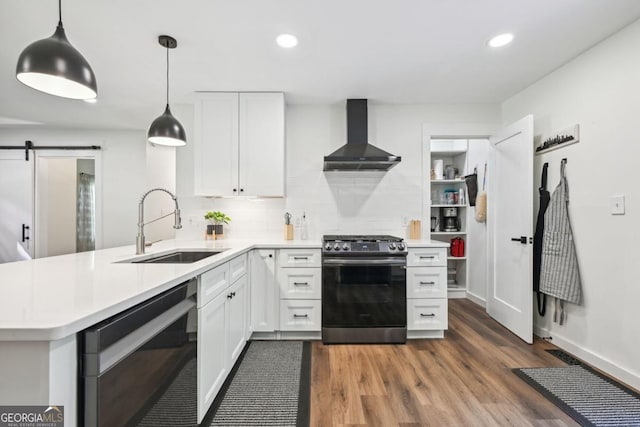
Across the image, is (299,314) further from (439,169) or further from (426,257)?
(439,169)

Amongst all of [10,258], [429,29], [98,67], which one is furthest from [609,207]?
[10,258]

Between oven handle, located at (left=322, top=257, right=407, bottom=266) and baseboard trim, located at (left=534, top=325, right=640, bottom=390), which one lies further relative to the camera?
oven handle, located at (left=322, top=257, right=407, bottom=266)

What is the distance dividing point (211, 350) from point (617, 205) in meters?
2.85

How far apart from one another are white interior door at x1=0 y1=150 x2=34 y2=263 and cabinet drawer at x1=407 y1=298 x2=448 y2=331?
17.6 ft

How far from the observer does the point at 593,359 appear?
2213 millimetres

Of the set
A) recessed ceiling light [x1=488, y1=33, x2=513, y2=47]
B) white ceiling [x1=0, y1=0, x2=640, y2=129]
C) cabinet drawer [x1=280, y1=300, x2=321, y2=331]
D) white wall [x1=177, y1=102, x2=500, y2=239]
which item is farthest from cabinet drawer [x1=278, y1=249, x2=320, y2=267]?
recessed ceiling light [x1=488, y1=33, x2=513, y2=47]

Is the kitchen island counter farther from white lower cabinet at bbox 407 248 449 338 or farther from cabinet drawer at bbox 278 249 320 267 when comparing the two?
white lower cabinet at bbox 407 248 449 338

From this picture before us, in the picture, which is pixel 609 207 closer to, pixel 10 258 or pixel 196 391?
pixel 196 391

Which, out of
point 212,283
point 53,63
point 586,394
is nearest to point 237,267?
point 212,283

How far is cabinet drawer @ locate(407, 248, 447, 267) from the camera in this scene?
2.75 metres

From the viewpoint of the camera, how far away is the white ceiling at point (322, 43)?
5.84 feet

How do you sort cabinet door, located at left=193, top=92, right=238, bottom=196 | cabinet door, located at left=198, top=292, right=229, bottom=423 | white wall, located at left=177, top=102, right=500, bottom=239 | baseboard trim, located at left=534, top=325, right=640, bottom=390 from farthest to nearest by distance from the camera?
white wall, located at left=177, top=102, right=500, bottom=239 → cabinet door, located at left=193, top=92, right=238, bottom=196 → baseboard trim, located at left=534, top=325, right=640, bottom=390 → cabinet door, located at left=198, top=292, right=229, bottom=423

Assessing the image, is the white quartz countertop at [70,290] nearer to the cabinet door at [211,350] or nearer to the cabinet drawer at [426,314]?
the cabinet door at [211,350]

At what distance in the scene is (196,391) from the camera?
4.68 ft
